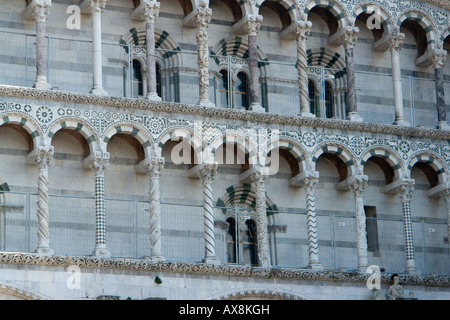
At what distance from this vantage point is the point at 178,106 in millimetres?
30172

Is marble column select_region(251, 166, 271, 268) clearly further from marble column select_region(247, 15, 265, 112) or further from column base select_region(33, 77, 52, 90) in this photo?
column base select_region(33, 77, 52, 90)

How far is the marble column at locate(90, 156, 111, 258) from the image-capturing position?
2873cm

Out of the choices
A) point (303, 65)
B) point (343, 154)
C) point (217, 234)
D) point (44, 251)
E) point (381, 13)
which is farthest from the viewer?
point (381, 13)

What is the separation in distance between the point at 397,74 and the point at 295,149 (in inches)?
127

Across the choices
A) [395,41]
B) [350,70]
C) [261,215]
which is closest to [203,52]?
[350,70]

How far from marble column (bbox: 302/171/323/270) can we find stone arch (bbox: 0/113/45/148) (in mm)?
5681

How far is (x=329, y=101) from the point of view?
33.1 metres

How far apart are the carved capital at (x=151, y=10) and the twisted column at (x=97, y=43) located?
88 centimetres

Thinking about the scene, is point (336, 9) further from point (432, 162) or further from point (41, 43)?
point (41, 43)

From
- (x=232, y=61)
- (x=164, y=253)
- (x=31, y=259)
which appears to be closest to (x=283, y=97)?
(x=232, y=61)

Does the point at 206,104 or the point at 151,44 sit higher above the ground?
the point at 151,44

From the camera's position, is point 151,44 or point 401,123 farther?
point 401,123

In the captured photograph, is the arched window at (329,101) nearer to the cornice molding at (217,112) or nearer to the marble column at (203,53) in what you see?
the cornice molding at (217,112)
